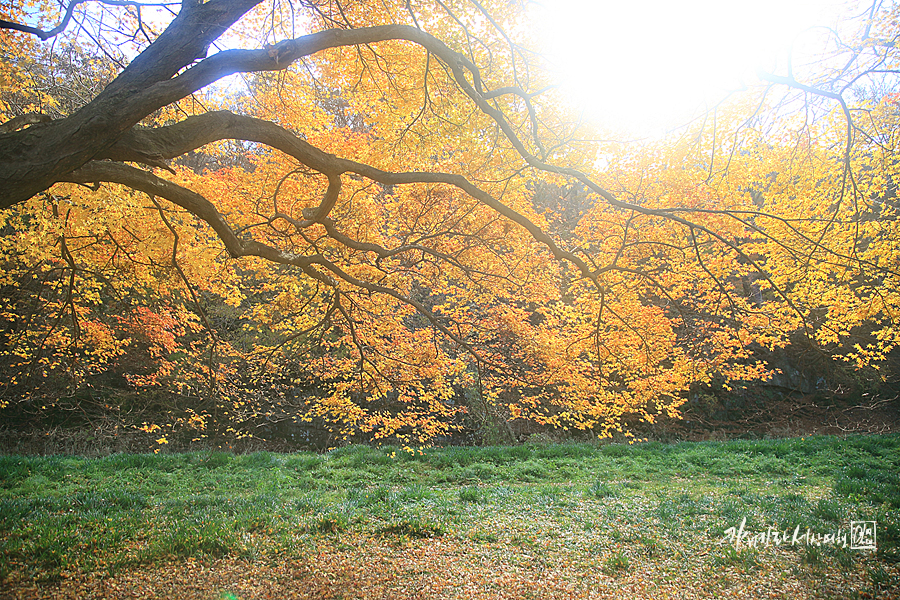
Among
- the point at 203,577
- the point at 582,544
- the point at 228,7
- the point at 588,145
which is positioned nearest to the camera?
the point at 228,7

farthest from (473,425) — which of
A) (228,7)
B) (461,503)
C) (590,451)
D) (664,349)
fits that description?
(228,7)

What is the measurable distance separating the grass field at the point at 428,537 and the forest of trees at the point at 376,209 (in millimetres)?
1486

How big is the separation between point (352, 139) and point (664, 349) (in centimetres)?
802

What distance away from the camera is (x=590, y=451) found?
11.0 m

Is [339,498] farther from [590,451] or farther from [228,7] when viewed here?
[590,451]

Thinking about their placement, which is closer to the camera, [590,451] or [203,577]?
[203,577]

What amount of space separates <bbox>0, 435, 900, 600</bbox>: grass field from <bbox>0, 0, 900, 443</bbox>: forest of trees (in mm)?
1486

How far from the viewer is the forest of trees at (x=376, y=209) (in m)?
3.56

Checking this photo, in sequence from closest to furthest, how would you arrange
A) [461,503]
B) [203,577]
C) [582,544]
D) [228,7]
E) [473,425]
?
1. [228,7]
2. [203,577]
3. [582,544]
4. [461,503]
5. [473,425]

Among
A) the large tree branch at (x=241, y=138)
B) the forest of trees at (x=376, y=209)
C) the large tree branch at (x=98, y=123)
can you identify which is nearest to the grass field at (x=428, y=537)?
the forest of trees at (x=376, y=209)

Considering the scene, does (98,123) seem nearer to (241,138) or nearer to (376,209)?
(241,138)

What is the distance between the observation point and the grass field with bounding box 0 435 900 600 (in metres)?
3.68

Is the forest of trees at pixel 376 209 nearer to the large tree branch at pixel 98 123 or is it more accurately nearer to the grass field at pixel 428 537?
the large tree branch at pixel 98 123

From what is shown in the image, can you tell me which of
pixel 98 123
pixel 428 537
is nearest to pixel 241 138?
pixel 98 123
